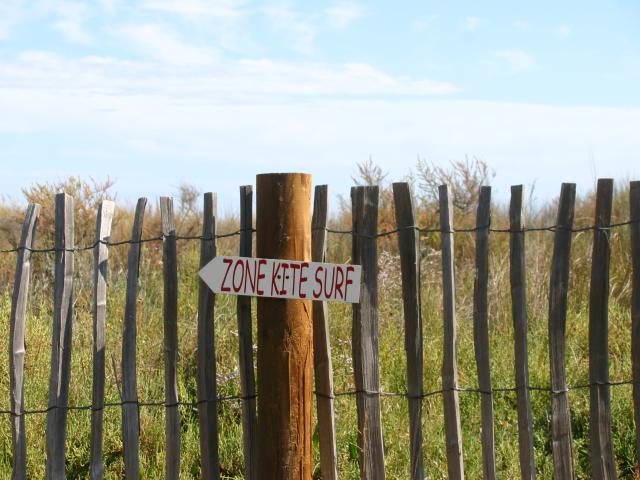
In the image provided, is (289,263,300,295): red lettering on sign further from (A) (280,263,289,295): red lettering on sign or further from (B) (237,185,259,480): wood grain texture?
(B) (237,185,259,480): wood grain texture

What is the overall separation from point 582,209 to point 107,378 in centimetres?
844

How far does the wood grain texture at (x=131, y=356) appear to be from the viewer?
355 centimetres

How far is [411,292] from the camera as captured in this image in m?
3.39

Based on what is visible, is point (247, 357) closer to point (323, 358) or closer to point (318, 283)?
point (323, 358)


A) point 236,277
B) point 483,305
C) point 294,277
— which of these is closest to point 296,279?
point 294,277

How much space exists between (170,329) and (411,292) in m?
1.08

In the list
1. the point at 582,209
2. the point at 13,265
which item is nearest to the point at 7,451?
the point at 13,265

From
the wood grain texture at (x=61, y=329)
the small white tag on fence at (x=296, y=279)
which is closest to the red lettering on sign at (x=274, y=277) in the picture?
the small white tag on fence at (x=296, y=279)

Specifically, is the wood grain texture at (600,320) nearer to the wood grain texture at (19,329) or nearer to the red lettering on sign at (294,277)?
the red lettering on sign at (294,277)

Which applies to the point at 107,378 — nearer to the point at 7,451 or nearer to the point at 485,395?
the point at 7,451

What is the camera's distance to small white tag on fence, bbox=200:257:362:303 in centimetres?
325

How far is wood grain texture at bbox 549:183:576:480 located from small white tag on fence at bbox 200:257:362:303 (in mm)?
936

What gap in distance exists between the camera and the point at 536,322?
623 cm

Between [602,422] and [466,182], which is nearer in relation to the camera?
[602,422]
